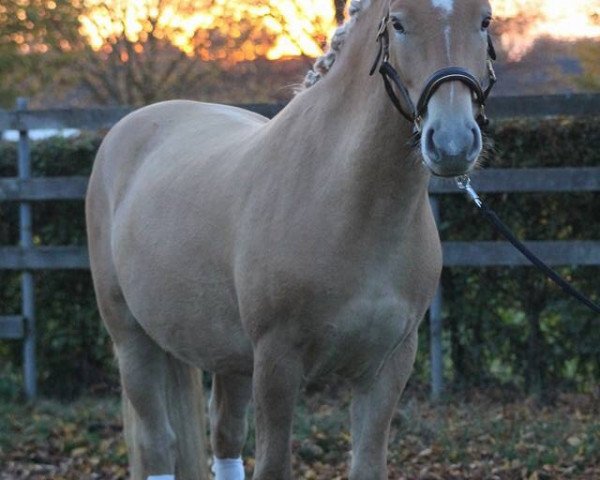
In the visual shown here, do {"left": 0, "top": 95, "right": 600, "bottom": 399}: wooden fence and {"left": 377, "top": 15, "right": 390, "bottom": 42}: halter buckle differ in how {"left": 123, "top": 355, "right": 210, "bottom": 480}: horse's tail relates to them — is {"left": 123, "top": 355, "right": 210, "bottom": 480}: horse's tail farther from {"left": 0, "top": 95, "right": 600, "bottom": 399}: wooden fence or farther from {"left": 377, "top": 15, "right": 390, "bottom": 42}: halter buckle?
{"left": 0, "top": 95, "right": 600, "bottom": 399}: wooden fence

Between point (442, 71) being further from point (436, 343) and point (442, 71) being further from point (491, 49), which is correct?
point (436, 343)

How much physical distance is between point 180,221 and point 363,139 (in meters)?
1.01

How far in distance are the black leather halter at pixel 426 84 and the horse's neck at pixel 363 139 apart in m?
0.10

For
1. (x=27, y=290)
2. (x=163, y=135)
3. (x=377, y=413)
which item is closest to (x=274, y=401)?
(x=377, y=413)

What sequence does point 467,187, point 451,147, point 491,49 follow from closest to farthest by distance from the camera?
point 451,147, point 491,49, point 467,187

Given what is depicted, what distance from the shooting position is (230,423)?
457 centimetres

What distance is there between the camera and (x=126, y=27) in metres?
13.8

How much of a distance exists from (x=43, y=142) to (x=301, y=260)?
16.0 ft

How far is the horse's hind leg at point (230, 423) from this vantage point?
4.56 metres

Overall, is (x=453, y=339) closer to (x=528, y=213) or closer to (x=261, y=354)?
(x=528, y=213)

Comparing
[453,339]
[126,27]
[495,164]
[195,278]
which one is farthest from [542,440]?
[126,27]

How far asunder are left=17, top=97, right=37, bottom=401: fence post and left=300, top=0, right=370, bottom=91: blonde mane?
13.1ft

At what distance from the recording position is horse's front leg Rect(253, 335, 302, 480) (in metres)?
3.30

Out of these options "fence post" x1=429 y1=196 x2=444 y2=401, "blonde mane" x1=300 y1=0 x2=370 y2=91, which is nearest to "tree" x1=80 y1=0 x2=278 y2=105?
"fence post" x1=429 y1=196 x2=444 y2=401
